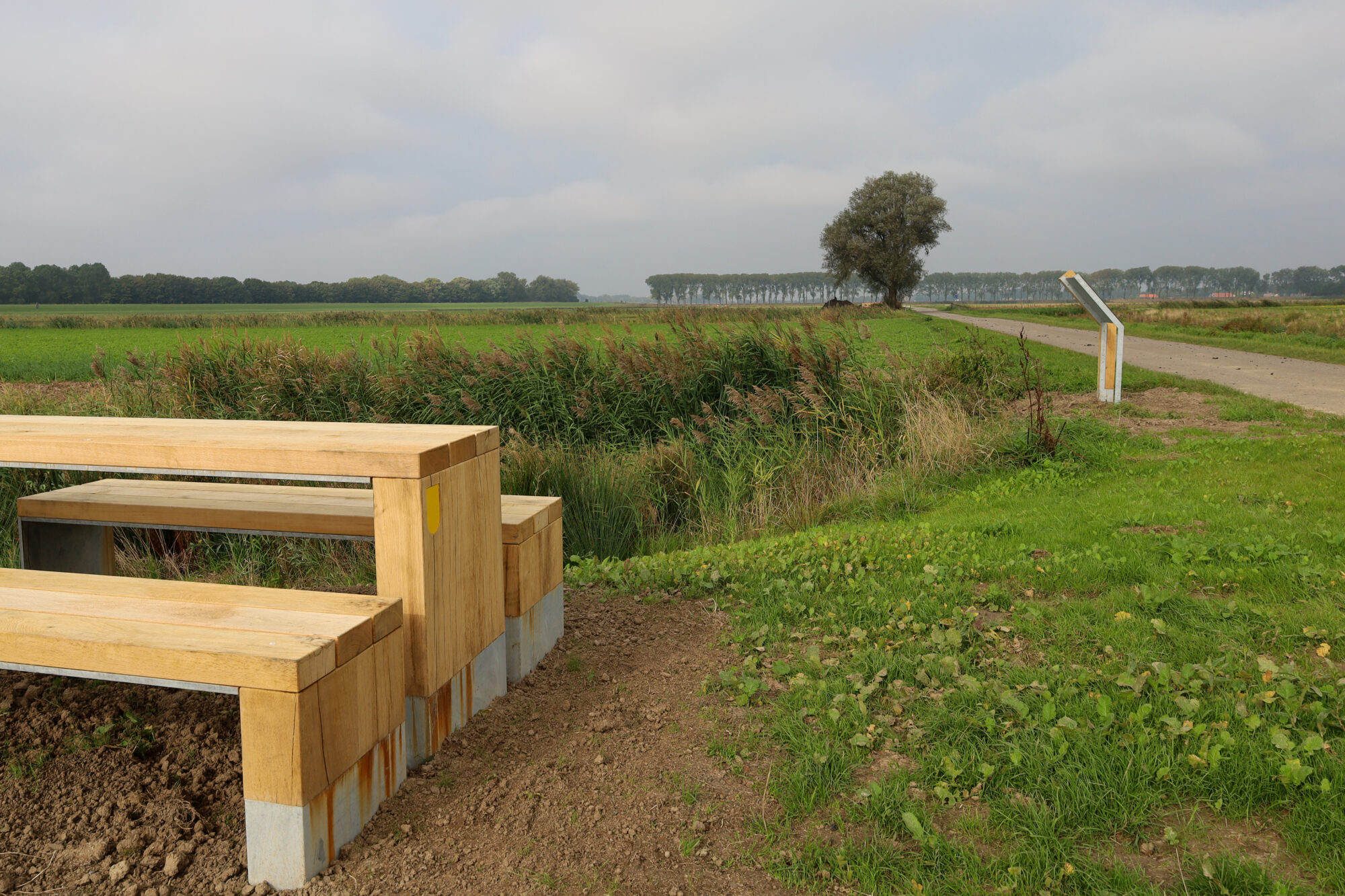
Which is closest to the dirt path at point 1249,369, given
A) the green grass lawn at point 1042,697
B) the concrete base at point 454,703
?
the green grass lawn at point 1042,697

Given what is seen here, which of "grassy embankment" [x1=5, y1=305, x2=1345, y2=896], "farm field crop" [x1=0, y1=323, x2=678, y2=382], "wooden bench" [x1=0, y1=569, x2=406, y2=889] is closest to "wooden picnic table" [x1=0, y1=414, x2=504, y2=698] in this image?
"wooden bench" [x1=0, y1=569, x2=406, y2=889]

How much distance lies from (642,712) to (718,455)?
16.0ft

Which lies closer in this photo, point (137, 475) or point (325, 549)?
point (137, 475)

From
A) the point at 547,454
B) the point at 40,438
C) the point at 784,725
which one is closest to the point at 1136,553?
the point at 784,725

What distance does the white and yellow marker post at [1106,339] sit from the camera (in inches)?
417

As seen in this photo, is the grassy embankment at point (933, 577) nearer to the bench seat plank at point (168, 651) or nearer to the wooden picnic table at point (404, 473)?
the wooden picnic table at point (404, 473)

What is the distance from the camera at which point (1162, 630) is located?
3.15m

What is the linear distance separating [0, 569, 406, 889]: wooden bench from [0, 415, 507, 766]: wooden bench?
13cm

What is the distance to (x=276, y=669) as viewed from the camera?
1901mm

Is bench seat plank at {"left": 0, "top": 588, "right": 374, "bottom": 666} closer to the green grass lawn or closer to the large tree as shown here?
the green grass lawn

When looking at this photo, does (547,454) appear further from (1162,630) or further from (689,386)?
(1162,630)

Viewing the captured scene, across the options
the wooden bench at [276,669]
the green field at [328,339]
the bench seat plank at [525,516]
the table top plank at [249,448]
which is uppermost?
the green field at [328,339]

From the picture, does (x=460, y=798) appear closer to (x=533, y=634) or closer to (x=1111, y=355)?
(x=533, y=634)

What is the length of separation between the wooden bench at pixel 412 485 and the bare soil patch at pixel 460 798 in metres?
0.25
